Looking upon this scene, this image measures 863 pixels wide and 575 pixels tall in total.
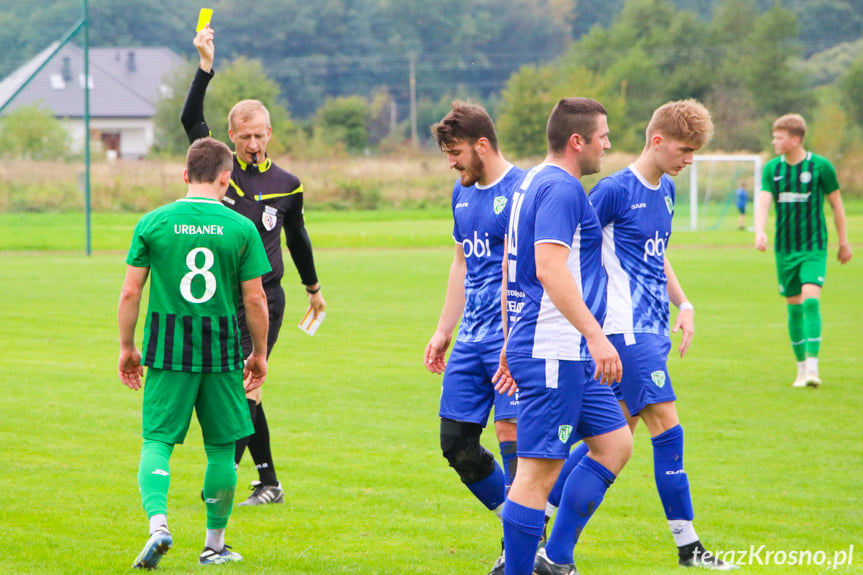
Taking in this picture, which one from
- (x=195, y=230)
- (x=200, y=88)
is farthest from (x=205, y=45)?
(x=195, y=230)

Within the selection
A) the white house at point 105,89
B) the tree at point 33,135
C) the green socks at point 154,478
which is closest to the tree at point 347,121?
the white house at point 105,89

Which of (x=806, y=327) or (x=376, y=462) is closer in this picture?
(x=376, y=462)

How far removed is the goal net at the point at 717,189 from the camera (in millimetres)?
44812

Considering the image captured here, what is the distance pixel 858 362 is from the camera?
12125mm

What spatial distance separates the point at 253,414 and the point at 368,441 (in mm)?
1901

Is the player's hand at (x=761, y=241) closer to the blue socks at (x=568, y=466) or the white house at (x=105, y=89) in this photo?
the blue socks at (x=568, y=466)

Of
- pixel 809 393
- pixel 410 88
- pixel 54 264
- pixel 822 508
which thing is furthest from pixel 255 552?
pixel 410 88

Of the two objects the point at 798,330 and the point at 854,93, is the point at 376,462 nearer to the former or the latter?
the point at 798,330

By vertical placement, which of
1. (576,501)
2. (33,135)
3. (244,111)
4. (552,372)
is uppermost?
(33,135)

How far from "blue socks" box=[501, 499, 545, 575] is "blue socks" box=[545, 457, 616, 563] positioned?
0.44m

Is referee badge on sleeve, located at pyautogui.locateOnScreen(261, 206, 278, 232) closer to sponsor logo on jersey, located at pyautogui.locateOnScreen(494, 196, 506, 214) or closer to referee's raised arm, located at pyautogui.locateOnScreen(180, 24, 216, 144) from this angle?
referee's raised arm, located at pyautogui.locateOnScreen(180, 24, 216, 144)

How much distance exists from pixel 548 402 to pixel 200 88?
2.88 m

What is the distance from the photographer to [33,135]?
33406mm

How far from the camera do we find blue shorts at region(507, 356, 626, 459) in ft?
13.7
